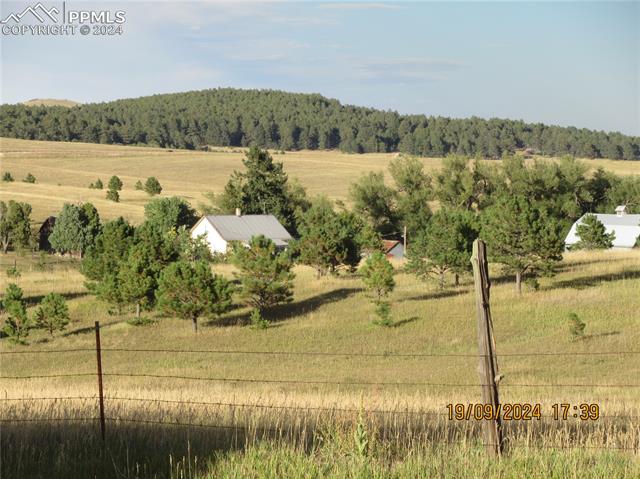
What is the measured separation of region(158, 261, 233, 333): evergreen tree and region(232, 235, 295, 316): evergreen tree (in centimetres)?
300

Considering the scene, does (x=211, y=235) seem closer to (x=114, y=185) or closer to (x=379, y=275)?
(x=114, y=185)

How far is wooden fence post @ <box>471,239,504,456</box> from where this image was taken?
7.45 metres

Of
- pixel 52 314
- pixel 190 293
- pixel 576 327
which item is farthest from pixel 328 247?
pixel 576 327

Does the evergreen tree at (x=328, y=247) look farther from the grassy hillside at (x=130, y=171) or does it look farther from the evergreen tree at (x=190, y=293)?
the grassy hillside at (x=130, y=171)

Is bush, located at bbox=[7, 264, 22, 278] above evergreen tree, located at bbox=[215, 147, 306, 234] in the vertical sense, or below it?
below

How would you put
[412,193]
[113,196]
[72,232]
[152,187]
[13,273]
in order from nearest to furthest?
[13,273]
[72,232]
[412,193]
[113,196]
[152,187]

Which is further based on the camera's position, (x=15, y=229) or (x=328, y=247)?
(x=15, y=229)

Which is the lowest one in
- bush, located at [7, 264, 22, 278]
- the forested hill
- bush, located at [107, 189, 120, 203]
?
bush, located at [7, 264, 22, 278]

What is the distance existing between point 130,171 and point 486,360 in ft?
406

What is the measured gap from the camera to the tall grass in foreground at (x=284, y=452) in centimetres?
688

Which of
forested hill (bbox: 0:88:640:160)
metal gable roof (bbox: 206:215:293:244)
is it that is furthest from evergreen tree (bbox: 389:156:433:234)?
forested hill (bbox: 0:88:640:160)

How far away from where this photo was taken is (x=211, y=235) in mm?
71750

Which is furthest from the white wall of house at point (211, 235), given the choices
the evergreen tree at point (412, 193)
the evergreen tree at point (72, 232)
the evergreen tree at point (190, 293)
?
the evergreen tree at point (190, 293)

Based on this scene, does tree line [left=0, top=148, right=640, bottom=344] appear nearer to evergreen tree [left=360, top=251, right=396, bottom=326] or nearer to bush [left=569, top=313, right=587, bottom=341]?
evergreen tree [left=360, top=251, right=396, bottom=326]
